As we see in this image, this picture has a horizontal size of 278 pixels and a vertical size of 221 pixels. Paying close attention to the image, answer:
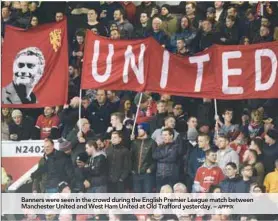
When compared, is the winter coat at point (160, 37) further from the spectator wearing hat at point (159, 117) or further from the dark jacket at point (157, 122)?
the dark jacket at point (157, 122)

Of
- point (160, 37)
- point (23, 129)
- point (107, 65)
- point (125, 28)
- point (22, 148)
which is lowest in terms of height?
point (22, 148)

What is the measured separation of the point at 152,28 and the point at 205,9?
0.92 metres

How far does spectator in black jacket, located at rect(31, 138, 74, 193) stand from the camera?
18.0 meters

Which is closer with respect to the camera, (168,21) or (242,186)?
(242,186)

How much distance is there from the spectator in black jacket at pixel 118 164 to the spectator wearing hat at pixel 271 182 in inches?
84.0

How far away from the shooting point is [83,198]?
1767 cm

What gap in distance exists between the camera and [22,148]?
18.3 m

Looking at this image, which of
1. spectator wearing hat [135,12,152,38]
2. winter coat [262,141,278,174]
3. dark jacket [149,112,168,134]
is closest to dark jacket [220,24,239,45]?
spectator wearing hat [135,12,152,38]

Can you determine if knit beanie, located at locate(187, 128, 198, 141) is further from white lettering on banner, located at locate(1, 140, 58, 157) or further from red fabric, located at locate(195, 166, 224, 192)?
white lettering on banner, located at locate(1, 140, 58, 157)

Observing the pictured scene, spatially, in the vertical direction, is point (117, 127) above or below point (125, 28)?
below

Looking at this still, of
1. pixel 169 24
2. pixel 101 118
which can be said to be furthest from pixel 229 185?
pixel 169 24

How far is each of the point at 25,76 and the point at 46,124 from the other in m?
0.85

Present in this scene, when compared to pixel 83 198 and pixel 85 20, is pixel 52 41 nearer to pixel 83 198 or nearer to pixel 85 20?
pixel 85 20

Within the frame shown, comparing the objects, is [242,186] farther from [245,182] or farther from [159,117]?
[159,117]
